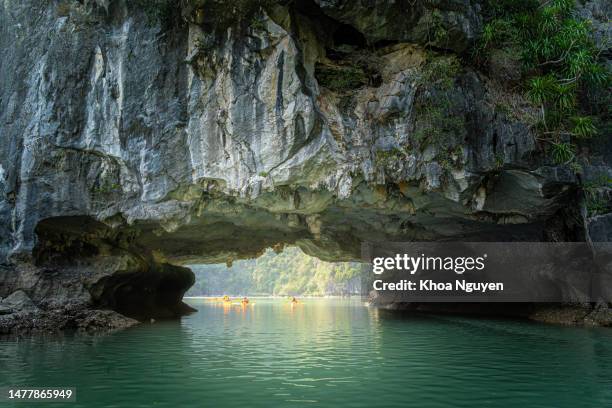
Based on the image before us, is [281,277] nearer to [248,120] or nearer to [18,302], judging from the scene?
[18,302]

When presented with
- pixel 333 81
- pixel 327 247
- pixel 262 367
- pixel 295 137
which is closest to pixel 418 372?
pixel 262 367

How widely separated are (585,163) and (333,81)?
7559 millimetres

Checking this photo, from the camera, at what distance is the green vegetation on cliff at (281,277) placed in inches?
2915

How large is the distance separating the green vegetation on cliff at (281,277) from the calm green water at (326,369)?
53.7m

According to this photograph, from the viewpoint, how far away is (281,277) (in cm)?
9612

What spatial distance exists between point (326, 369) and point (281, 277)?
8837cm

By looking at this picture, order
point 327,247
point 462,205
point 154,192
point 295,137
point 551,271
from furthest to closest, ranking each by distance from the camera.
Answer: point 327,247 < point 551,271 < point 462,205 < point 154,192 < point 295,137

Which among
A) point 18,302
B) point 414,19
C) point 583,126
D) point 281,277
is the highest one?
point 414,19

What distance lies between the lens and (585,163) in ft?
46.6

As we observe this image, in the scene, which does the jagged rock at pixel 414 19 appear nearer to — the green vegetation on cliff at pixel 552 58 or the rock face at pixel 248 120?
the rock face at pixel 248 120

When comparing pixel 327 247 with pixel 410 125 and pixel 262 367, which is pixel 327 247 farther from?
pixel 262 367

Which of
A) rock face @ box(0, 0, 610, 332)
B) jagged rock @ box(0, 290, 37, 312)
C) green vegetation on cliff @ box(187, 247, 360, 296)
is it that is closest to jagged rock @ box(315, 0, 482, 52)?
rock face @ box(0, 0, 610, 332)

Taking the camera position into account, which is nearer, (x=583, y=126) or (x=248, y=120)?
(x=583, y=126)

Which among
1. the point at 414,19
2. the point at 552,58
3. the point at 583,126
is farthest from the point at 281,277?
the point at 414,19
